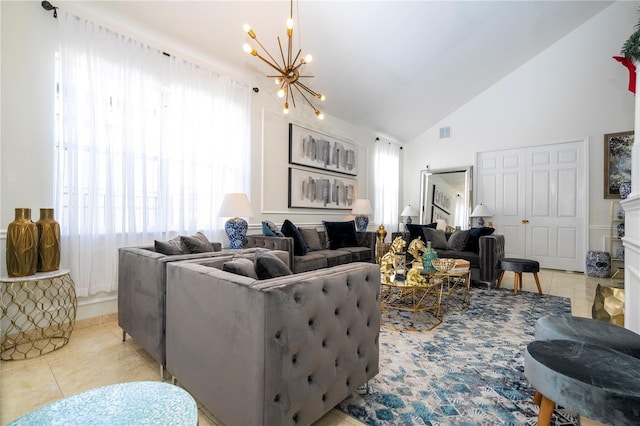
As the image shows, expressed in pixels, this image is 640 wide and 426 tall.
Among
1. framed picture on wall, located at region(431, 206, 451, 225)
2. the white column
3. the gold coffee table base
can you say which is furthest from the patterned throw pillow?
framed picture on wall, located at region(431, 206, 451, 225)

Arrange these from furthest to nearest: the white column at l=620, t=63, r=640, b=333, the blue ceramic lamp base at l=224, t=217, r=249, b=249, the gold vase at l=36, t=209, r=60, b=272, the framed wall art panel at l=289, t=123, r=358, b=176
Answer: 1. the framed wall art panel at l=289, t=123, r=358, b=176
2. the blue ceramic lamp base at l=224, t=217, r=249, b=249
3. the gold vase at l=36, t=209, r=60, b=272
4. the white column at l=620, t=63, r=640, b=333

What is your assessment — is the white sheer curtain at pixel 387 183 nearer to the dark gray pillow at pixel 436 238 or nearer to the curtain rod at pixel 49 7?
the dark gray pillow at pixel 436 238

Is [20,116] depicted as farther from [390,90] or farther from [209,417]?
[390,90]

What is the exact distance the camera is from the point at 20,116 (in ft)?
8.00

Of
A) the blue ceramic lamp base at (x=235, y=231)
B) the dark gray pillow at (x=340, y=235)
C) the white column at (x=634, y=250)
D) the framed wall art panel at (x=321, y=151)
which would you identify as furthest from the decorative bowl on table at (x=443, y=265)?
the framed wall art panel at (x=321, y=151)

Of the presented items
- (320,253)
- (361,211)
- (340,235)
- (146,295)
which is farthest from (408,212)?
(146,295)

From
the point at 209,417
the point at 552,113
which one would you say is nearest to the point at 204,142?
the point at 209,417

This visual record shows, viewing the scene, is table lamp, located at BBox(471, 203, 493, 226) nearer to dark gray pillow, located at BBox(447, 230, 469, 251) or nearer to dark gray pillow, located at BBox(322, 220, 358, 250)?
dark gray pillow, located at BBox(447, 230, 469, 251)

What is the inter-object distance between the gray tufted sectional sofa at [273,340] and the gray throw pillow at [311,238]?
116 inches

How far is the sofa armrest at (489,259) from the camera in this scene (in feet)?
13.2

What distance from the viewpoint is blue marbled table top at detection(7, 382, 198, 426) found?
806mm

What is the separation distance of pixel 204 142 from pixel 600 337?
383cm

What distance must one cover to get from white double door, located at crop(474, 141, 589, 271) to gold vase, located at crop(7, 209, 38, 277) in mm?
7035

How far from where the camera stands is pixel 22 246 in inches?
85.1
